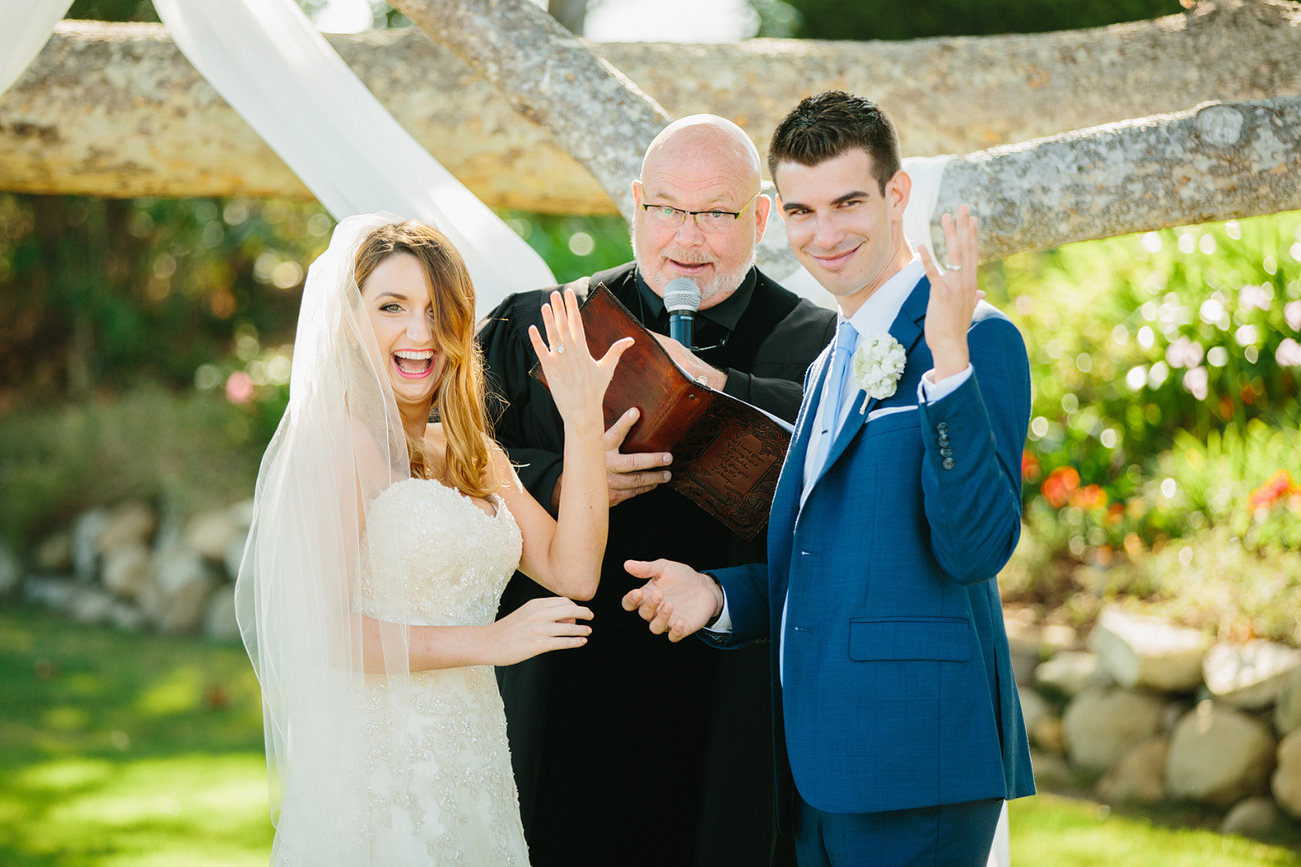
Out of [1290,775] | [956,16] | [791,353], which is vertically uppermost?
[956,16]

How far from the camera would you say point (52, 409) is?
37.4 ft

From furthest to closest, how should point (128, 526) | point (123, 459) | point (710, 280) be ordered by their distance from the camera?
point (123, 459) < point (128, 526) < point (710, 280)

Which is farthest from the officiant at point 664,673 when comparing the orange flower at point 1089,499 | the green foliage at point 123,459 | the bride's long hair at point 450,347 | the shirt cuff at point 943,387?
the green foliage at point 123,459

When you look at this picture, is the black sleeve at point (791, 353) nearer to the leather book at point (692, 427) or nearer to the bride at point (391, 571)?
the leather book at point (692, 427)

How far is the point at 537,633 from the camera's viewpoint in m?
2.28

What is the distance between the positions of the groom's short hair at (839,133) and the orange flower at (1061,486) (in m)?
4.70

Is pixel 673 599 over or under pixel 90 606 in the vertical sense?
over

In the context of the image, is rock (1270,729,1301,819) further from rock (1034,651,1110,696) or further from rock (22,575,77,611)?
rock (22,575,77,611)

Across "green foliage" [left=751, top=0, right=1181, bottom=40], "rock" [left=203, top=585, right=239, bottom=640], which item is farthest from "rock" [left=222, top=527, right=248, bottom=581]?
"green foliage" [left=751, top=0, right=1181, bottom=40]

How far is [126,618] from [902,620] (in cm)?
848

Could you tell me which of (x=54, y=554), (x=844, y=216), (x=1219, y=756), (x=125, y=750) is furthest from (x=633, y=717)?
(x=54, y=554)

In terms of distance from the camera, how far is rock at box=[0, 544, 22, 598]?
9312 mm

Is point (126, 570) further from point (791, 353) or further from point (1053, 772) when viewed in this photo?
point (791, 353)

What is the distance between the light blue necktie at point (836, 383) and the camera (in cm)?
224
